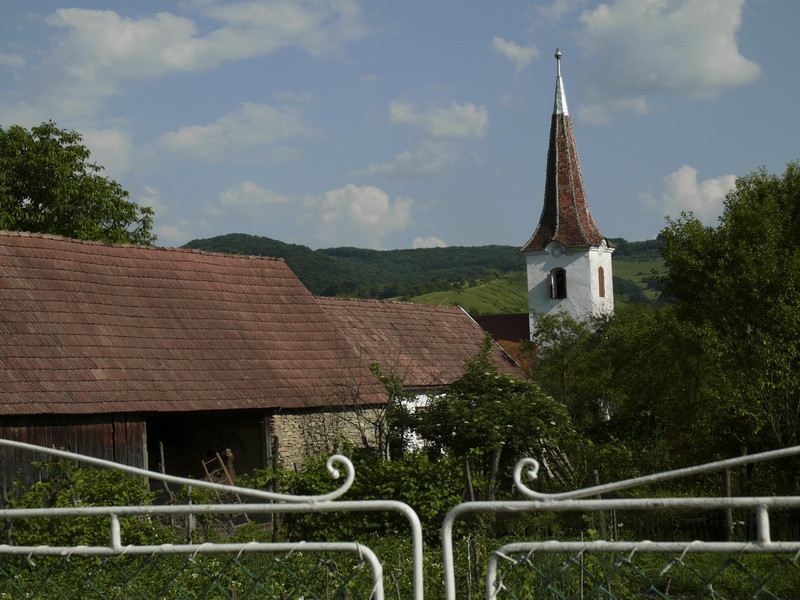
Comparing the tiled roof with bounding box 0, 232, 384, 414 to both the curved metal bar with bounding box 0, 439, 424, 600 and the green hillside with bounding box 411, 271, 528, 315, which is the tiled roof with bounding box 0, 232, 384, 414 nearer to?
the curved metal bar with bounding box 0, 439, 424, 600

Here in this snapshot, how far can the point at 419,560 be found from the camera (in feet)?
8.33

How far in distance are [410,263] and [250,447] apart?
145 m

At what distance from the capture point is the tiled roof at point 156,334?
14.8 meters

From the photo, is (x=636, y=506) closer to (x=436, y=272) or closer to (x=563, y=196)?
(x=563, y=196)

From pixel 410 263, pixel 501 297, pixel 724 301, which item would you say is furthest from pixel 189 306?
pixel 410 263

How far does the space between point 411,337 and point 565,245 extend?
24331 mm

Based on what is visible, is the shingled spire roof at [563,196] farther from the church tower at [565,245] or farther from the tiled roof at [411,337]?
the tiled roof at [411,337]

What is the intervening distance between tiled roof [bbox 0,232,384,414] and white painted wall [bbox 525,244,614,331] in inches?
1135

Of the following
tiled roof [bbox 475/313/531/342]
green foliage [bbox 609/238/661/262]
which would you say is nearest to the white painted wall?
tiled roof [bbox 475/313/531/342]

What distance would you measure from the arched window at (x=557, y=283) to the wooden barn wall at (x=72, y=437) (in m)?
35.5

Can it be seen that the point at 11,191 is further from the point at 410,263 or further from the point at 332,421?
the point at 410,263

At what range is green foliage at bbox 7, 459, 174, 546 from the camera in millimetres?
9992

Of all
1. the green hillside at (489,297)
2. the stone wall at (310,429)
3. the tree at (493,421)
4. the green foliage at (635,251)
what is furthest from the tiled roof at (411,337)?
the green foliage at (635,251)

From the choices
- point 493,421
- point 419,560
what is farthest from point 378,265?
point 419,560
